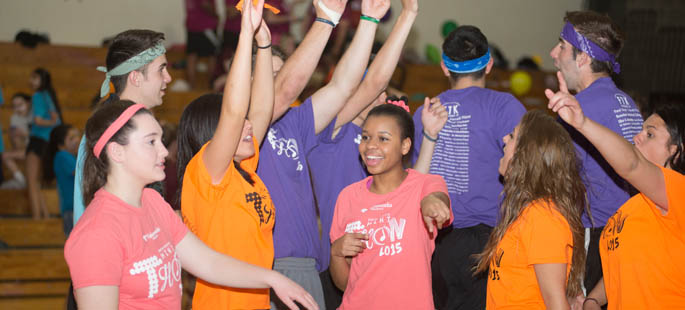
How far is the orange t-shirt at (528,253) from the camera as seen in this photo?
241 cm

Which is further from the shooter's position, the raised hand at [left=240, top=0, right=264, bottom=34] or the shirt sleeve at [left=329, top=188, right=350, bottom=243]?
the shirt sleeve at [left=329, top=188, right=350, bottom=243]

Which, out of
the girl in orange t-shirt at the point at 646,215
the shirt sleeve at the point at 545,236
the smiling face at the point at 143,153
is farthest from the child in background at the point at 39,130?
the girl in orange t-shirt at the point at 646,215

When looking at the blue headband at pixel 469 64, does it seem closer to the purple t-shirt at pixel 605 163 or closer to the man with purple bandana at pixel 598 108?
the man with purple bandana at pixel 598 108

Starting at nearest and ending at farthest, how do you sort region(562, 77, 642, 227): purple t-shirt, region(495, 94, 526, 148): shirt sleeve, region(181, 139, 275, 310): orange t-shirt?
region(181, 139, 275, 310): orange t-shirt, region(562, 77, 642, 227): purple t-shirt, region(495, 94, 526, 148): shirt sleeve

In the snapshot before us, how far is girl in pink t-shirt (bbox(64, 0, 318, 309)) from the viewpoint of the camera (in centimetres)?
184

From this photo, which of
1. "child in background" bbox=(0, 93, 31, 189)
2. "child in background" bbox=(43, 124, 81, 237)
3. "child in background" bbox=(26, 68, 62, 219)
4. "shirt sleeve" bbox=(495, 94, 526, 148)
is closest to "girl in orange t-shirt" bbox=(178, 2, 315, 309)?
"shirt sleeve" bbox=(495, 94, 526, 148)

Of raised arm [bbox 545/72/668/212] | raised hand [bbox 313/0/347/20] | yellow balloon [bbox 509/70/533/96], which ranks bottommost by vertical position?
yellow balloon [bbox 509/70/533/96]

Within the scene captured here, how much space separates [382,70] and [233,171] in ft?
3.29

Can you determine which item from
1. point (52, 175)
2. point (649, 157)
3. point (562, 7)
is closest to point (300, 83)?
point (649, 157)

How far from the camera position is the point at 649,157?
2.58 metres

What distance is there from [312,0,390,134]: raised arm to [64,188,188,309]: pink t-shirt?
0.92 metres

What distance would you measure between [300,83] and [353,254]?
0.77 meters

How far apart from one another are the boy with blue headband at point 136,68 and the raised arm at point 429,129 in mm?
1252

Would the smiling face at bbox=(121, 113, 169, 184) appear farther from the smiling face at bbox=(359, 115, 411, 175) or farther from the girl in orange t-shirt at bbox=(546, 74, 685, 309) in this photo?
the girl in orange t-shirt at bbox=(546, 74, 685, 309)
